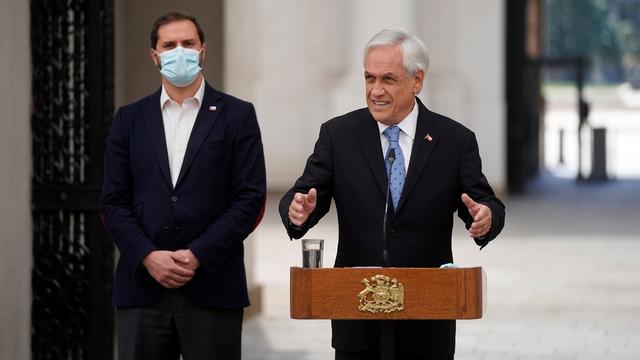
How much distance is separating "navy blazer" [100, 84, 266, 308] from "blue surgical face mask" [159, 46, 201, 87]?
15 cm

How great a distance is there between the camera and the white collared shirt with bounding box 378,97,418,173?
518 cm

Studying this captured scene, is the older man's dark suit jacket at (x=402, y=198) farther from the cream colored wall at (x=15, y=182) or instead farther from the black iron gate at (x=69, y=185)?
the black iron gate at (x=69, y=185)

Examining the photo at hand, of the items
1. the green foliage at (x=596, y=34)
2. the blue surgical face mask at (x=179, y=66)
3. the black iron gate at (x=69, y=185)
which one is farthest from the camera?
the green foliage at (x=596, y=34)

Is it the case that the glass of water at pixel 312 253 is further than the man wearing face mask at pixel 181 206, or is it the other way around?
the man wearing face mask at pixel 181 206

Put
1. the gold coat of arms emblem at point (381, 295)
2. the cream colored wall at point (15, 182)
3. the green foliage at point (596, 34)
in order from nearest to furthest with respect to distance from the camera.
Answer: the gold coat of arms emblem at point (381, 295) → the cream colored wall at point (15, 182) → the green foliage at point (596, 34)

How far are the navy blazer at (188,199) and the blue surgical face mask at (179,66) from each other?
0.50 ft

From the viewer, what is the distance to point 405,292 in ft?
15.6

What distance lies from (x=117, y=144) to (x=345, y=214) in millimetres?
1074

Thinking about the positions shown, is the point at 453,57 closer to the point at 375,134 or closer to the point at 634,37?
the point at 375,134

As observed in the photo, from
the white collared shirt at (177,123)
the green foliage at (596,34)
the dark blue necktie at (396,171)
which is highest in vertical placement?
the green foliage at (596,34)

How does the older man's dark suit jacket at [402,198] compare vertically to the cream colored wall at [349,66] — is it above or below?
below

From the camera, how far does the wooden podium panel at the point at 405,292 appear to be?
4.73m

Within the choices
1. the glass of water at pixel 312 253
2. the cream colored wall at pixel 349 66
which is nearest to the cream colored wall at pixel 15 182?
the glass of water at pixel 312 253

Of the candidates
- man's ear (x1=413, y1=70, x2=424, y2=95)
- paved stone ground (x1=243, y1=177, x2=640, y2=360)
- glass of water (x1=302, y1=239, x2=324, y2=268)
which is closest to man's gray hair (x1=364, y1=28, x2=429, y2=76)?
man's ear (x1=413, y1=70, x2=424, y2=95)
